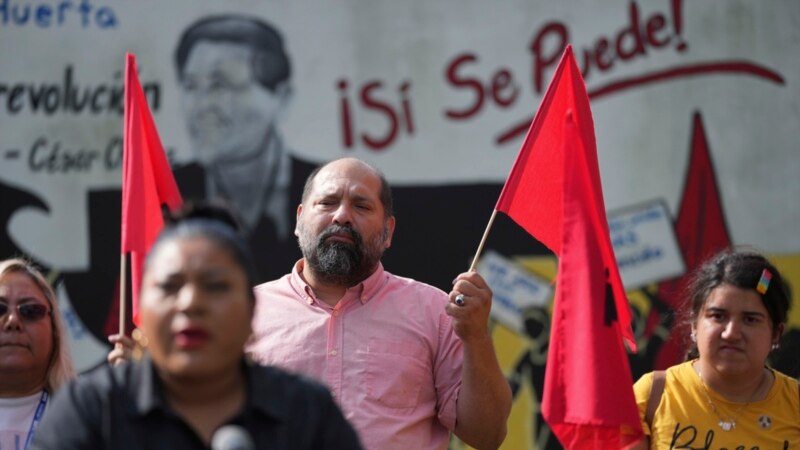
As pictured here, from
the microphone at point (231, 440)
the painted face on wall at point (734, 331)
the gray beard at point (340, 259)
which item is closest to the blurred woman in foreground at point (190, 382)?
the microphone at point (231, 440)

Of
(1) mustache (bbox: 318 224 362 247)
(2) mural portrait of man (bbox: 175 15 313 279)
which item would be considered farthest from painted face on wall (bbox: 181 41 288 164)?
(1) mustache (bbox: 318 224 362 247)

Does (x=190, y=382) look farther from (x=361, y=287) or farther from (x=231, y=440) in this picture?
(x=361, y=287)

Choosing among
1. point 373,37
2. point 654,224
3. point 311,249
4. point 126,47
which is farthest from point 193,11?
point 311,249

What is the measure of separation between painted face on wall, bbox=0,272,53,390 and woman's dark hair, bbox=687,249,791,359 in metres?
1.93

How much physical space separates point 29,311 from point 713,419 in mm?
1994

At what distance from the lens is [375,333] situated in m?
3.67

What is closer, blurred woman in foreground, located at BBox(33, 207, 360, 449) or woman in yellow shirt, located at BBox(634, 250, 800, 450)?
blurred woman in foreground, located at BBox(33, 207, 360, 449)

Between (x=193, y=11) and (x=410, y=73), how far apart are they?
3.75 ft

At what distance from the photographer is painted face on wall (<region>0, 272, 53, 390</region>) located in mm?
3729

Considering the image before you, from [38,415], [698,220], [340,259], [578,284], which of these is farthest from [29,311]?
[698,220]

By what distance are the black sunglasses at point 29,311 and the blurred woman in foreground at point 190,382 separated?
1574 millimetres

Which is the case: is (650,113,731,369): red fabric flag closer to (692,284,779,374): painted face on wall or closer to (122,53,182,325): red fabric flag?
(692,284,779,374): painted face on wall

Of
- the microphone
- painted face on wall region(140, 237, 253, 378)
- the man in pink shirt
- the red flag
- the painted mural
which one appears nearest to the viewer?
the microphone

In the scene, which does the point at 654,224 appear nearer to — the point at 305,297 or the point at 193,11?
the point at 193,11
